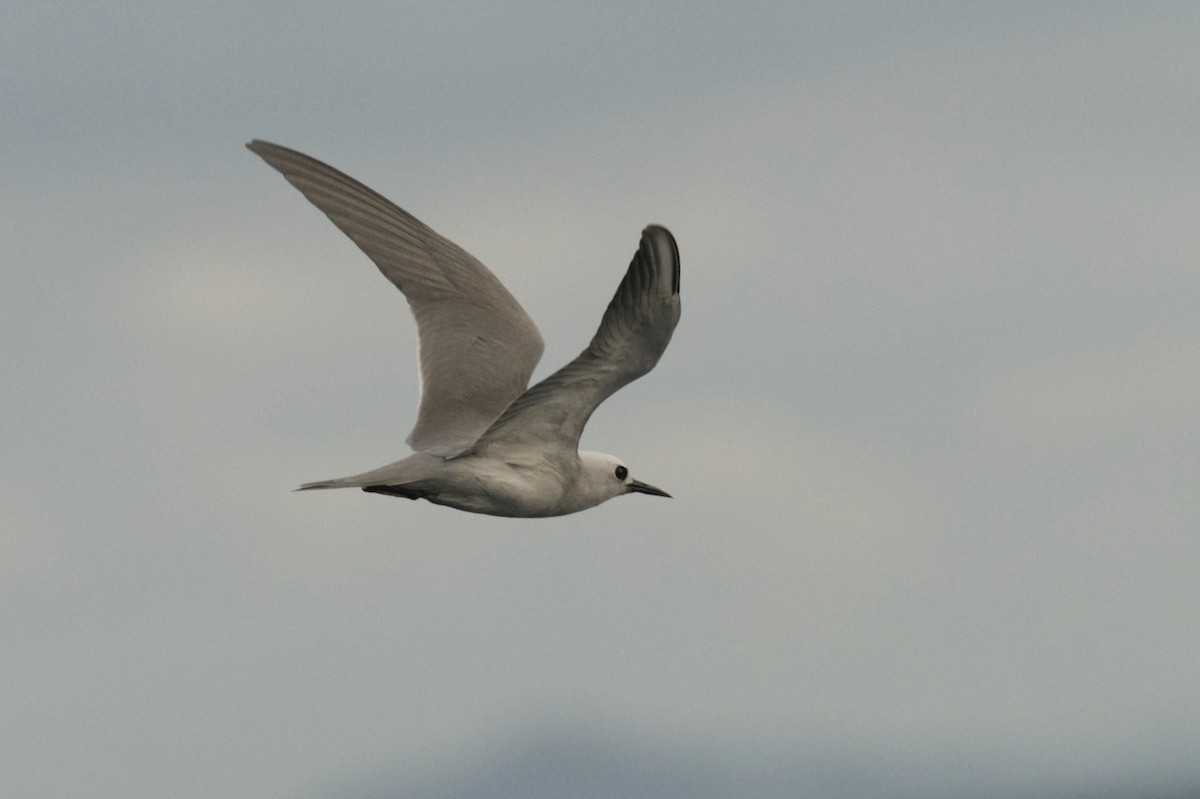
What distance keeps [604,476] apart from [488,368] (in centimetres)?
240

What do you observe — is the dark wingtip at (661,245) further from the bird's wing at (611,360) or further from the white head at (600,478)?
the white head at (600,478)

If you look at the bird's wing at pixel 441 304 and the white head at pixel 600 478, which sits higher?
the bird's wing at pixel 441 304

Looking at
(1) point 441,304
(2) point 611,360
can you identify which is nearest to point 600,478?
(2) point 611,360

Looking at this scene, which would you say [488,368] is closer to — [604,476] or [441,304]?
[441,304]

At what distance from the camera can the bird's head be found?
1673 cm

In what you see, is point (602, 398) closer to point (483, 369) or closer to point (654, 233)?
point (654, 233)

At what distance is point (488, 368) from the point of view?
18.8 meters

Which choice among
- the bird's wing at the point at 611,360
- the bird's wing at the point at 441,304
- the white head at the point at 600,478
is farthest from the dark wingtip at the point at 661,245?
the bird's wing at the point at 441,304

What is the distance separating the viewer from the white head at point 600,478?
16672mm

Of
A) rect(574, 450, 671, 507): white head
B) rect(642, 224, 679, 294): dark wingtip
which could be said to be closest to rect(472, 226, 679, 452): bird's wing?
rect(642, 224, 679, 294): dark wingtip

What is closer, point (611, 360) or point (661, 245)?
point (661, 245)

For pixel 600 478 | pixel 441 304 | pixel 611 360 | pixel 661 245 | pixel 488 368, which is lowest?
pixel 611 360

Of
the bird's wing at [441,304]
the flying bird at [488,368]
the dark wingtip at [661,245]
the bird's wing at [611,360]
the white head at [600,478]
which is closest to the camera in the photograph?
the dark wingtip at [661,245]

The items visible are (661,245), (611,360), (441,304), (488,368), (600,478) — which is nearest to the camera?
(661,245)
